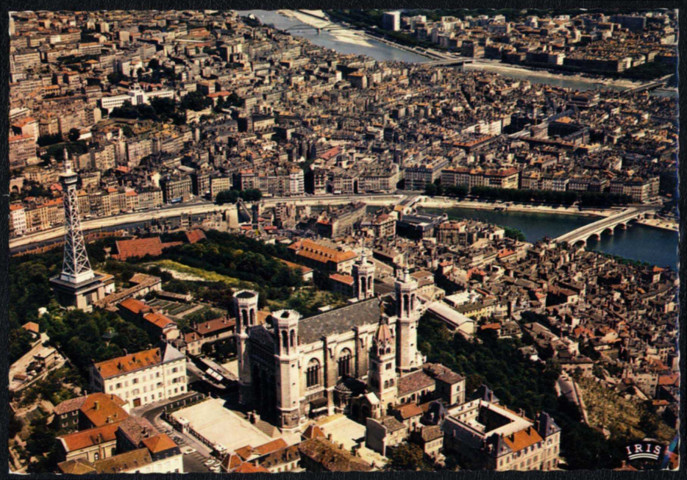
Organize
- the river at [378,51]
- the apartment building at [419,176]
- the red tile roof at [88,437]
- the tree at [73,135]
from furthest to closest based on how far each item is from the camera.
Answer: the river at [378,51], the tree at [73,135], the apartment building at [419,176], the red tile roof at [88,437]

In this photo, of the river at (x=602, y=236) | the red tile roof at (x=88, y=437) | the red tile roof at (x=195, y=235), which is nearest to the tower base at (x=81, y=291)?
the red tile roof at (x=195, y=235)

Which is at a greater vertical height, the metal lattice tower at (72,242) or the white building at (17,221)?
the metal lattice tower at (72,242)

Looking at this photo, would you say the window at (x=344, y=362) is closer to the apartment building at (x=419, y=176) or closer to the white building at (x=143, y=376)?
the white building at (x=143, y=376)

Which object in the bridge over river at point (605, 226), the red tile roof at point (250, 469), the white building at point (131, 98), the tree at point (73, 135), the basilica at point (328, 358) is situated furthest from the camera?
the white building at point (131, 98)

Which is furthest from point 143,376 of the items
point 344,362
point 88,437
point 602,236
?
point 602,236

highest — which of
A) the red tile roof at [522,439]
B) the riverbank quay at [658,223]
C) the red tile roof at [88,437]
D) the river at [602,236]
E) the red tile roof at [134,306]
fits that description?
the red tile roof at [134,306]

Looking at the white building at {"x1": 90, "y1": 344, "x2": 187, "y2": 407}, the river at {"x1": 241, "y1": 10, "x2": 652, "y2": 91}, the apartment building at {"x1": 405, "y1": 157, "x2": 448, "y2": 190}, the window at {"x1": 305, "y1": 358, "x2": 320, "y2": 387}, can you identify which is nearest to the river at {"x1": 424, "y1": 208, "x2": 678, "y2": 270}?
the apartment building at {"x1": 405, "y1": 157, "x2": 448, "y2": 190}

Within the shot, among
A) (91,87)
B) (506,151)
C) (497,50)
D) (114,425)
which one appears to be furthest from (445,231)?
(497,50)

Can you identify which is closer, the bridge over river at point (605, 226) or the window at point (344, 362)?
the window at point (344, 362)
